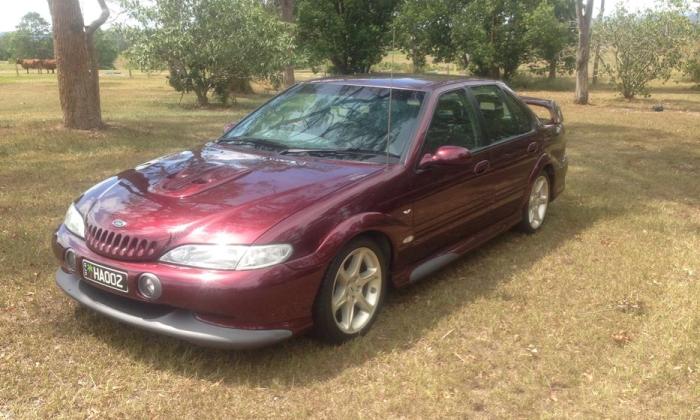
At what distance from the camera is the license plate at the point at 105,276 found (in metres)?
3.25

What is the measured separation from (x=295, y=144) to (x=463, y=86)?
1.54 m

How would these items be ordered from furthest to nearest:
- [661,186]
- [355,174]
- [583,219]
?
1. [661,186]
2. [583,219]
3. [355,174]

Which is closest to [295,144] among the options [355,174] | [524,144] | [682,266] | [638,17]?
[355,174]

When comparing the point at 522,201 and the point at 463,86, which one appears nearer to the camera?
the point at 463,86

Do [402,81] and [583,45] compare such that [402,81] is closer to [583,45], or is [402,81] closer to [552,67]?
[583,45]

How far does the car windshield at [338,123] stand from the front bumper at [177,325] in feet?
4.85

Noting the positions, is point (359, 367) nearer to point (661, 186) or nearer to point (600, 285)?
point (600, 285)

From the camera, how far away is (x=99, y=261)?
11.1ft

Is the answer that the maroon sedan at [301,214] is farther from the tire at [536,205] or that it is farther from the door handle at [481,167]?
the tire at [536,205]

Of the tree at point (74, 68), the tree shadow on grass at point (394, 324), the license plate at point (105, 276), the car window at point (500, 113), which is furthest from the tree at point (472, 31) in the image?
the license plate at point (105, 276)

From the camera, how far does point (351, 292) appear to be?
3.72m

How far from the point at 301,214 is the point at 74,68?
899cm

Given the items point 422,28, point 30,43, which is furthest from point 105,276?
point 30,43

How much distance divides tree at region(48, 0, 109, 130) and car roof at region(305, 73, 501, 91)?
7.24 m
